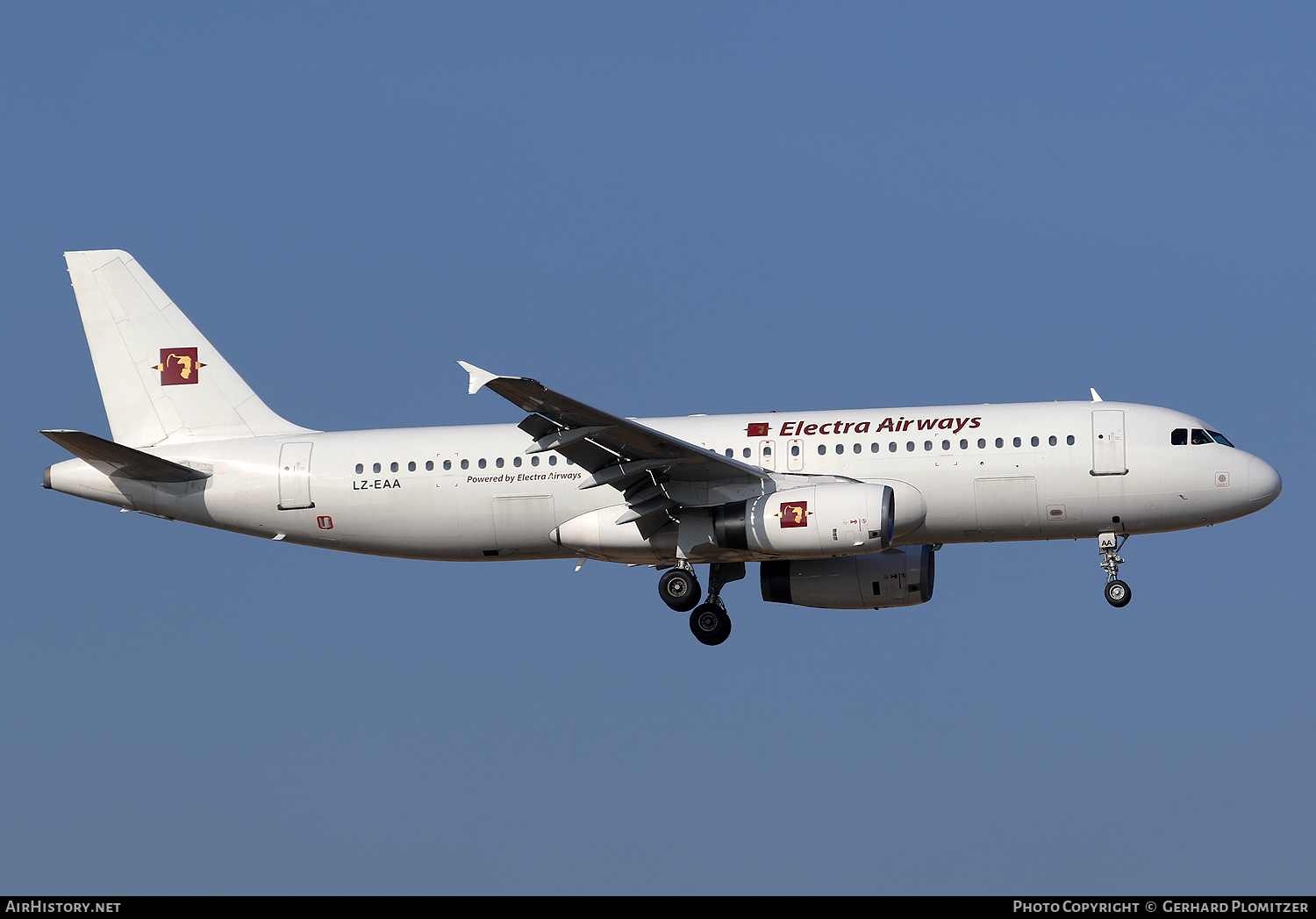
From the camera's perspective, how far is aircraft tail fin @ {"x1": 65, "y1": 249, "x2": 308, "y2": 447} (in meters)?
41.3

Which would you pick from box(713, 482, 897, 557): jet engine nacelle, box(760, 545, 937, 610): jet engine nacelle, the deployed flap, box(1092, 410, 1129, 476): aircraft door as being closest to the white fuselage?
box(1092, 410, 1129, 476): aircraft door

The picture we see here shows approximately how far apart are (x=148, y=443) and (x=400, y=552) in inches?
278

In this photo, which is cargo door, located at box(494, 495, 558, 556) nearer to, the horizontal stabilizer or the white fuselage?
the white fuselage

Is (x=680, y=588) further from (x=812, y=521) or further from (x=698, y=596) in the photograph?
(x=812, y=521)

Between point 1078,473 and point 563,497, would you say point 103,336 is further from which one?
point 1078,473

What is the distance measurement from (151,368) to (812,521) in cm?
1698

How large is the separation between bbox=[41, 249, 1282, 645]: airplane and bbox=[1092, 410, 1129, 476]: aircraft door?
38mm

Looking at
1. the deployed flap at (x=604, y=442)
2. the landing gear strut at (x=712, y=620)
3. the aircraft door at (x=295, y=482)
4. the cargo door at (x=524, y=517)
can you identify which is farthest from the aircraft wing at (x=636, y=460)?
the aircraft door at (x=295, y=482)

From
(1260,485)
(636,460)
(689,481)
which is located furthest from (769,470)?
(1260,485)

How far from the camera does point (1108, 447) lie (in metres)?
36.4

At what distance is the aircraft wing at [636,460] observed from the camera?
34.5m

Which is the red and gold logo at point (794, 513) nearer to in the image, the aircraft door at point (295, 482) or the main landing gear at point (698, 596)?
the main landing gear at point (698, 596)
